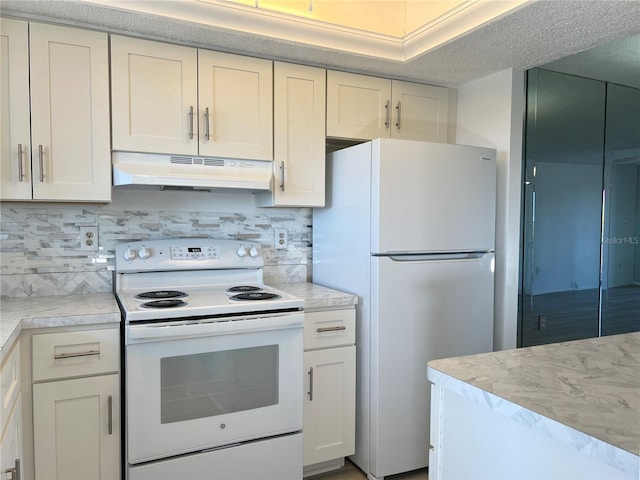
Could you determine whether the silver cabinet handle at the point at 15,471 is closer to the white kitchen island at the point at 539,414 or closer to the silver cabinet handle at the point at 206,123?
the white kitchen island at the point at 539,414

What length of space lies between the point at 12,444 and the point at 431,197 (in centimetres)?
189

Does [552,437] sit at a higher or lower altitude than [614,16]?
lower

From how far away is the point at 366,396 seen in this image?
2.33 meters

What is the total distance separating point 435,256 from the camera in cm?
235

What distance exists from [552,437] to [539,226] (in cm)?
209

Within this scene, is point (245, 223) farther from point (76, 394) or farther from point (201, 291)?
point (76, 394)

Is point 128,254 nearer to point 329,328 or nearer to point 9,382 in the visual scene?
point 9,382

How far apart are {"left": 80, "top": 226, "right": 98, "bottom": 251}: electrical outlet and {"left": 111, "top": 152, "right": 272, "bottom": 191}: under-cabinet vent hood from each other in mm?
349

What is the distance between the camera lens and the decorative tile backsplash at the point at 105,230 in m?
2.22

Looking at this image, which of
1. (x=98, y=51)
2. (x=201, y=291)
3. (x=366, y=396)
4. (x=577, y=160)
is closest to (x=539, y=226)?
(x=577, y=160)

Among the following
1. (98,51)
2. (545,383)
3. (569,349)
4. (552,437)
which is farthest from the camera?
(98,51)

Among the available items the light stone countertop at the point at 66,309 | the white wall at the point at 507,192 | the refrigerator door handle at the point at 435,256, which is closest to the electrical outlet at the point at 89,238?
the light stone countertop at the point at 66,309

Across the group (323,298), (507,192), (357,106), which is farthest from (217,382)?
(507,192)

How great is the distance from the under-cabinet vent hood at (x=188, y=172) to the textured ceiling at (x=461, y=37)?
1.75ft
